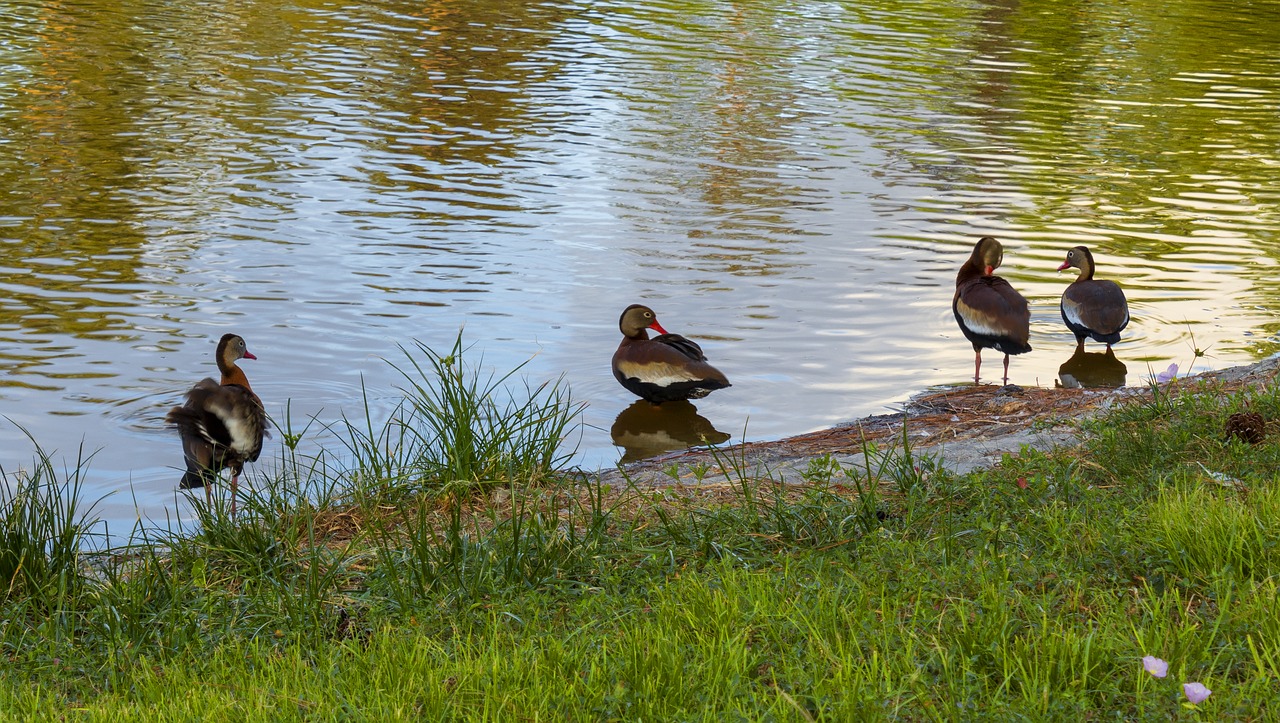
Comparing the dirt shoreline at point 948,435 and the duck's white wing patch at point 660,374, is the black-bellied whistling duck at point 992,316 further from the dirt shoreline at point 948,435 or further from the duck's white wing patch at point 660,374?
the duck's white wing patch at point 660,374

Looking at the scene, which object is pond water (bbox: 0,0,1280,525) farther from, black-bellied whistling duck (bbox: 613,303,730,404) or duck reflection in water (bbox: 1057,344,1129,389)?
black-bellied whistling duck (bbox: 613,303,730,404)

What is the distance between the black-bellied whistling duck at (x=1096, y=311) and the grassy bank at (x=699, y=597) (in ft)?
13.7

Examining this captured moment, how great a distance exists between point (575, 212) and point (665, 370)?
6.35 meters

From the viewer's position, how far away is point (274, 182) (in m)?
16.5

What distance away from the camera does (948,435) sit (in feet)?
26.3

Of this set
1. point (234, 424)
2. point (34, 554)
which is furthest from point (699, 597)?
point (234, 424)

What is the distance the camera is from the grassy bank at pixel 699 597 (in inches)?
161

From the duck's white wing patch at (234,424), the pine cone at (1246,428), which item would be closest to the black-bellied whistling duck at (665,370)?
the duck's white wing patch at (234,424)

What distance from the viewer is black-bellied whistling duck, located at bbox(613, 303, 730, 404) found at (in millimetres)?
9703

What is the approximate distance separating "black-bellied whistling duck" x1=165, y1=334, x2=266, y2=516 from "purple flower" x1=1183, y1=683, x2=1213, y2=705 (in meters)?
5.74

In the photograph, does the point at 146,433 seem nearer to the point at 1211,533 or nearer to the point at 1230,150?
the point at 1211,533

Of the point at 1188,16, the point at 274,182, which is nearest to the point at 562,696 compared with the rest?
the point at 274,182

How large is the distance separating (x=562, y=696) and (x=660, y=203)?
12492 millimetres

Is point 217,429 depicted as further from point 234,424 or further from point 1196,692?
point 1196,692
